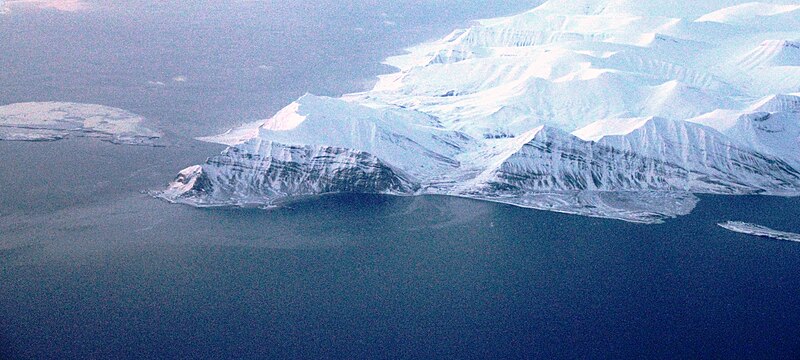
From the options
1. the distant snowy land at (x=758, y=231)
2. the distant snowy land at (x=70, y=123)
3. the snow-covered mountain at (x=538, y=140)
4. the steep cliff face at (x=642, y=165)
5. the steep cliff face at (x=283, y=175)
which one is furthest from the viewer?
the distant snowy land at (x=70, y=123)

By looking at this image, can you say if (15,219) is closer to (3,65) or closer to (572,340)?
(572,340)

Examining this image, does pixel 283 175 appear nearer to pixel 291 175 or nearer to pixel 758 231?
pixel 291 175

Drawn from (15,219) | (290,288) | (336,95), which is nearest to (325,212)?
(290,288)

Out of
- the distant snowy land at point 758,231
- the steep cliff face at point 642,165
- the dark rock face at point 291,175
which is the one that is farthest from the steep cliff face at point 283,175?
the distant snowy land at point 758,231

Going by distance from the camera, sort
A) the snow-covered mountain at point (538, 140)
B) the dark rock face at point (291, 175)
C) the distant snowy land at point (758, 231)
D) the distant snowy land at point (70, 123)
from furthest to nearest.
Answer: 1. the distant snowy land at point (70, 123)
2. the snow-covered mountain at point (538, 140)
3. the dark rock face at point (291, 175)
4. the distant snowy land at point (758, 231)

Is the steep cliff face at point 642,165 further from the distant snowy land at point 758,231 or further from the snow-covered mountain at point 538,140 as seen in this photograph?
the distant snowy land at point 758,231

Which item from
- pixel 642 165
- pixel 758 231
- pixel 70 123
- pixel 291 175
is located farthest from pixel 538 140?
pixel 70 123
